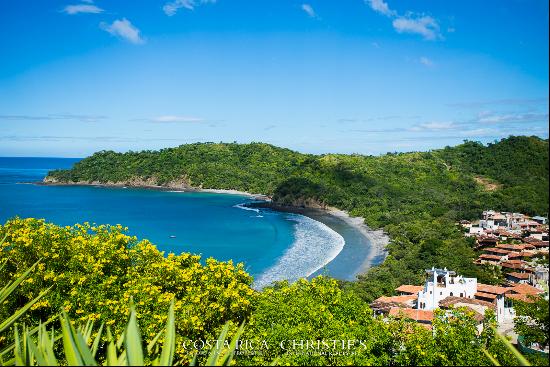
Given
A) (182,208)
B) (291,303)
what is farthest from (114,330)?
(182,208)

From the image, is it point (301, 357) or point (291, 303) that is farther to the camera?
point (291, 303)

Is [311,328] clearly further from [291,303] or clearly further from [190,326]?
[190,326]

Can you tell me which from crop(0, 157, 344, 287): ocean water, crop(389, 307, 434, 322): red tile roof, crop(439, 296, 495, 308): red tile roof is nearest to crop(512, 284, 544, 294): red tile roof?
crop(439, 296, 495, 308): red tile roof

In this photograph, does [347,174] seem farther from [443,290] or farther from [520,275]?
[443,290]

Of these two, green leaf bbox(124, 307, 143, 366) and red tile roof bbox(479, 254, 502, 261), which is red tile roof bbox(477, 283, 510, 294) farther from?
green leaf bbox(124, 307, 143, 366)

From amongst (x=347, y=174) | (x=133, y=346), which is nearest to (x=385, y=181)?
(x=347, y=174)

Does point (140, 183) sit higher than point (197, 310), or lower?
lower
